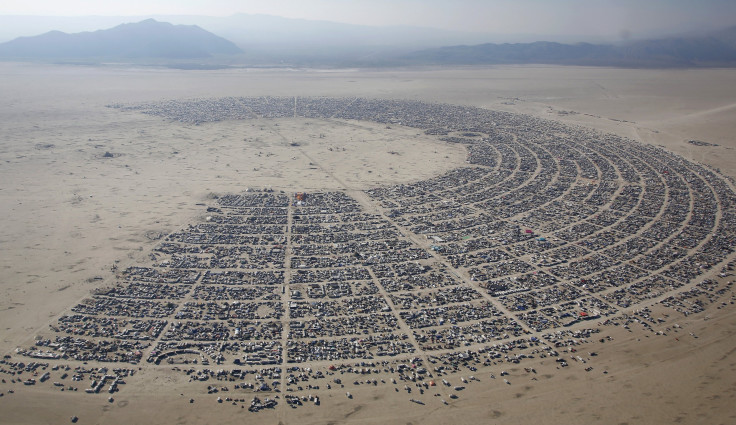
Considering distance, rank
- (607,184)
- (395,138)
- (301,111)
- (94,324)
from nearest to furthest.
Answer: (94,324), (607,184), (395,138), (301,111)

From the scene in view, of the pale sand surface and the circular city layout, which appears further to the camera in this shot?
the circular city layout

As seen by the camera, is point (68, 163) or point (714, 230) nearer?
point (714, 230)

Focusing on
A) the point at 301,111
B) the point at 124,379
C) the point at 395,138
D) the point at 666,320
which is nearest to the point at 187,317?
the point at 124,379

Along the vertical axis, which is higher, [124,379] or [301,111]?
[301,111]

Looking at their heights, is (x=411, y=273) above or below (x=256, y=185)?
below

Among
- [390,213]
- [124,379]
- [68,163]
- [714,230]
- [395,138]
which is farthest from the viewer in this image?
[395,138]

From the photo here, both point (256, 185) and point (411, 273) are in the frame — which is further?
point (256, 185)

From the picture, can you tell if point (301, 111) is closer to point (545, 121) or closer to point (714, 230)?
point (545, 121)

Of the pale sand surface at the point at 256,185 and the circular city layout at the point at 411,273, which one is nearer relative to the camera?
the pale sand surface at the point at 256,185
